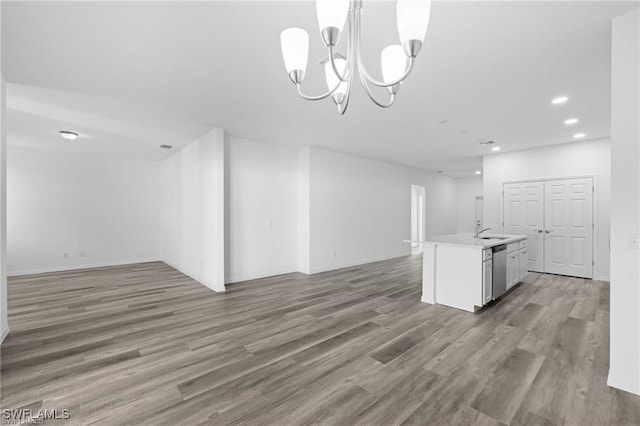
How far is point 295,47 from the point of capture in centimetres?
157

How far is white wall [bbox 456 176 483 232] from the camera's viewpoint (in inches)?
414

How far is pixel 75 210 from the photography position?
661cm

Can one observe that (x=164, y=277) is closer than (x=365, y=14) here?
No

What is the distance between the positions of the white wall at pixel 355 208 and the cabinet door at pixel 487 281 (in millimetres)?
3325

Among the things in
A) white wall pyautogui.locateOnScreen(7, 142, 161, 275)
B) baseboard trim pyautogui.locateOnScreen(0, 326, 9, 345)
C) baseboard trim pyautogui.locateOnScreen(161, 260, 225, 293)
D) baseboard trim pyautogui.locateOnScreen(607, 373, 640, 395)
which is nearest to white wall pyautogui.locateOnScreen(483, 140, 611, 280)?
baseboard trim pyautogui.locateOnScreen(607, 373, 640, 395)

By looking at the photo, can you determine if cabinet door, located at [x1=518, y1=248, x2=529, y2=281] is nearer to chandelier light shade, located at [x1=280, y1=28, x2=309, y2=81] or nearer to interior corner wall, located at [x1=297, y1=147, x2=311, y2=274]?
interior corner wall, located at [x1=297, y1=147, x2=311, y2=274]

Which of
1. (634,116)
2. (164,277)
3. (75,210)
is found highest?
(634,116)

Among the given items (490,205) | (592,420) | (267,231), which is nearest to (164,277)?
(267,231)

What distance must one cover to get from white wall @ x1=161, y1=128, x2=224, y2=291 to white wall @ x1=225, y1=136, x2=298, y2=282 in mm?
395

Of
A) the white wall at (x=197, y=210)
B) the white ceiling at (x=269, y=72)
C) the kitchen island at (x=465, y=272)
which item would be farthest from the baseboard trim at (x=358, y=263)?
the white ceiling at (x=269, y=72)

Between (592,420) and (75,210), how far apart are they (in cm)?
920

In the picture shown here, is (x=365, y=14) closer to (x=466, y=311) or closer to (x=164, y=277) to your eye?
(x=466, y=311)

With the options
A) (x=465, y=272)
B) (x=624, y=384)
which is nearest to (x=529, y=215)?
(x=465, y=272)

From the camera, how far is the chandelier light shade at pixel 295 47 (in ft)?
5.12
